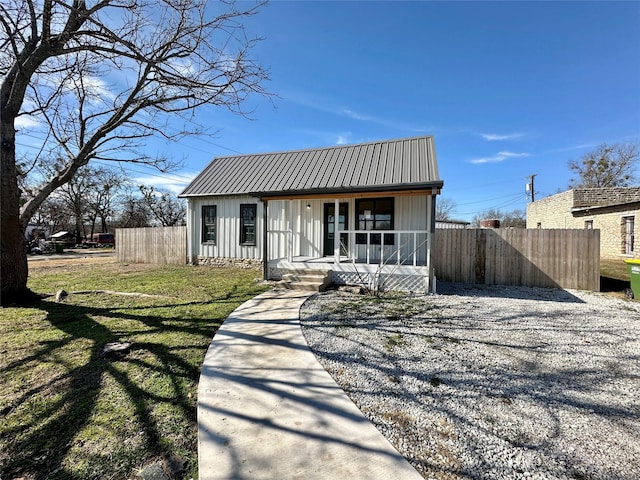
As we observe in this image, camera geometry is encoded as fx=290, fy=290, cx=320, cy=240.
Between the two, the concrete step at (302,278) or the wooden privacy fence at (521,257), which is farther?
the wooden privacy fence at (521,257)

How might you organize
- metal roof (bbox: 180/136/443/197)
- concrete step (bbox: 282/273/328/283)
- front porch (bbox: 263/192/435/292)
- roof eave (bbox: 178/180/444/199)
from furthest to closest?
metal roof (bbox: 180/136/443/197), concrete step (bbox: 282/273/328/283), front porch (bbox: 263/192/435/292), roof eave (bbox: 178/180/444/199)

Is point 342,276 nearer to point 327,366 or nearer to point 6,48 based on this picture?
point 327,366

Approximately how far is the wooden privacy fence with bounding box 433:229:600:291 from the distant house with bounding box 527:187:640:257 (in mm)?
7075

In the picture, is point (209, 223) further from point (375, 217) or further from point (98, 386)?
point (98, 386)

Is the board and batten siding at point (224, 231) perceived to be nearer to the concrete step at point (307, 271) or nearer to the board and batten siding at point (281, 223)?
the board and batten siding at point (281, 223)

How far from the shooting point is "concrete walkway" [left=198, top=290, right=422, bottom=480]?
1.92 m

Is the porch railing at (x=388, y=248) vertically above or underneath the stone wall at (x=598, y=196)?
underneath

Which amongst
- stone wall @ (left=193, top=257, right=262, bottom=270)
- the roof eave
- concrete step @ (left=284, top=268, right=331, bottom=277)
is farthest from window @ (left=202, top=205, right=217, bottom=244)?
concrete step @ (left=284, top=268, right=331, bottom=277)

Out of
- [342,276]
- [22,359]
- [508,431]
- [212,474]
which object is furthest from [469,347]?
[22,359]

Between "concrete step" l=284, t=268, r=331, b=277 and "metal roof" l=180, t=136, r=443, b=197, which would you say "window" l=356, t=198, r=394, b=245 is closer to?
"metal roof" l=180, t=136, r=443, b=197

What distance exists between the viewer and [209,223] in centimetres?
1266

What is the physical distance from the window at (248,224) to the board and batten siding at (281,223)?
6.6 inches

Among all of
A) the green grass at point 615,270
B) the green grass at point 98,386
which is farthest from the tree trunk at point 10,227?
the green grass at point 615,270

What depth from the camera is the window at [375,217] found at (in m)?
9.60
